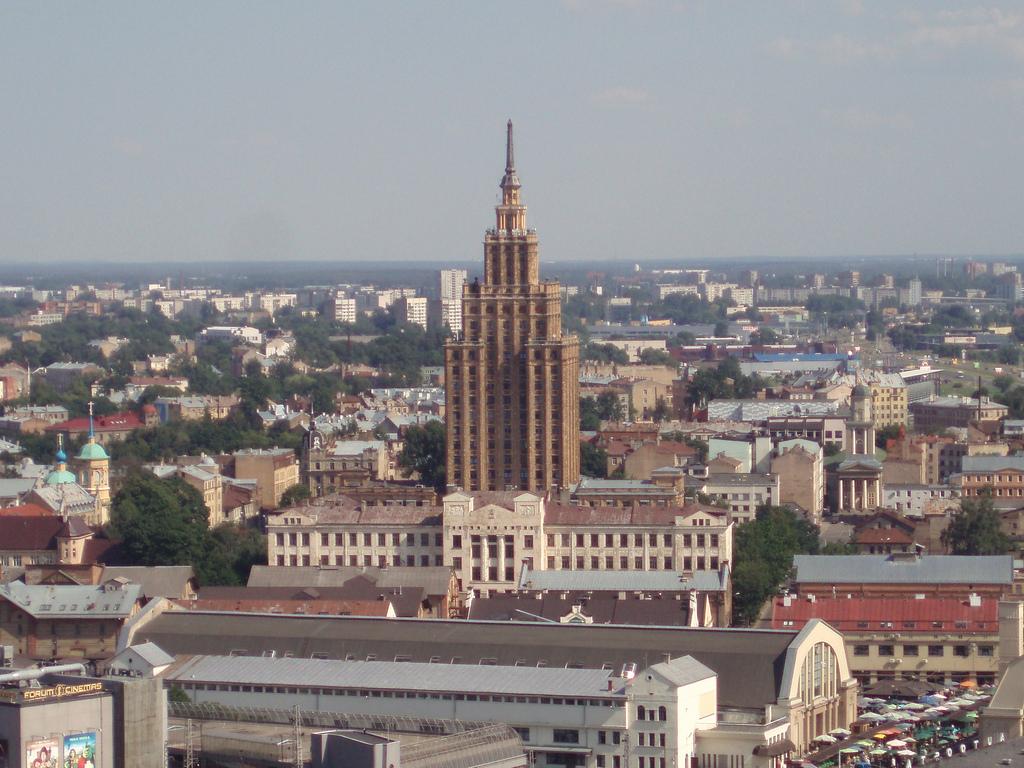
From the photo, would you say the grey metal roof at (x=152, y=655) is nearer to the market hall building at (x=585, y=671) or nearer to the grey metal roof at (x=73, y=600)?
the market hall building at (x=585, y=671)

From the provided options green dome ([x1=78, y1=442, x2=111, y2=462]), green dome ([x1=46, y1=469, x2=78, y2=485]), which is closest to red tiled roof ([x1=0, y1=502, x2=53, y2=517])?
green dome ([x1=46, y1=469, x2=78, y2=485])

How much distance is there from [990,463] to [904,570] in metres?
31.0

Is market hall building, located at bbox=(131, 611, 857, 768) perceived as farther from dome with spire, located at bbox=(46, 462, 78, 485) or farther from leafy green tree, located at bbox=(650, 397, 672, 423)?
leafy green tree, located at bbox=(650, 397, 672, 423)

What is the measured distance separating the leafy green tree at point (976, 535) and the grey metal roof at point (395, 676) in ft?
114

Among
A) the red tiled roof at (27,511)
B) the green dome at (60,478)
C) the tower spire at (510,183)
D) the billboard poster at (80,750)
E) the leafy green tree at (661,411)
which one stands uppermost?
the tower spire at (510,183)

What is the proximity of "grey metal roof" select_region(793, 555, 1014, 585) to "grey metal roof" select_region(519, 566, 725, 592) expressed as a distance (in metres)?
3.10

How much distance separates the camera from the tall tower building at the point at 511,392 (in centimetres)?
9219

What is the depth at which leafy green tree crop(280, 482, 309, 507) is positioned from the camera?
342 feet

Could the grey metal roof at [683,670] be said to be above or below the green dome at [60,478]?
above

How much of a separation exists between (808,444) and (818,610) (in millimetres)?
40059

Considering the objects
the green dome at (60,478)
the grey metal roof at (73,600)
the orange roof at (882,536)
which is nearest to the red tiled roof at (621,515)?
the orange roof at (882,536)

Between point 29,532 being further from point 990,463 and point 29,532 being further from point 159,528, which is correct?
point 990,463

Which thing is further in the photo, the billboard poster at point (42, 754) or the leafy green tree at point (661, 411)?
the leafy green tree at point (661, 411)

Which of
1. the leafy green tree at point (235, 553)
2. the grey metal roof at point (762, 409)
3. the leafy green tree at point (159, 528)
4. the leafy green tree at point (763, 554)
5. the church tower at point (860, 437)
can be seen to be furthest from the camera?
the grey metal roof at point (762, 409)
